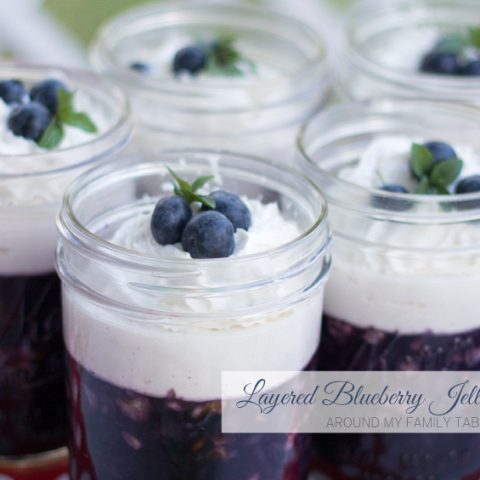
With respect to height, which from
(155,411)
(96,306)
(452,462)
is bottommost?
(452,462)

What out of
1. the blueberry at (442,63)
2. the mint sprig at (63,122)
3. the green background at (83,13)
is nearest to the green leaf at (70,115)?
the mint sprig at (63,122)

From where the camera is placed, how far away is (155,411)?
1.23 m

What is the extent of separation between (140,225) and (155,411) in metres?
0.26

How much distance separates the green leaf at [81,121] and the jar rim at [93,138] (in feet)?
0.07

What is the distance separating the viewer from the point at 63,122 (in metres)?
1.54

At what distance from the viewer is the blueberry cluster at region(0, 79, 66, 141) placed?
4.90 ft

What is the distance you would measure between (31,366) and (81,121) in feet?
1.31

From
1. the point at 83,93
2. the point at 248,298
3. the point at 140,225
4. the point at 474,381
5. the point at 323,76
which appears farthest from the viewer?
the point at 323,76

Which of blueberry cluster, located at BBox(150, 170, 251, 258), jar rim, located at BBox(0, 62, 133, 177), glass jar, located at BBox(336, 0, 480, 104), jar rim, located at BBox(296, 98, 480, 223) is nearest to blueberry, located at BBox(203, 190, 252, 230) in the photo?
blueberry cluster, located at BBox(150, 170, 251, 258)

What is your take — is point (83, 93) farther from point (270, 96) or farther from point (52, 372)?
point (52, 372)

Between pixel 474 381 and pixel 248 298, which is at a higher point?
pixel 248 298

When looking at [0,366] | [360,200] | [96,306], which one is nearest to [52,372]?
[0,366]

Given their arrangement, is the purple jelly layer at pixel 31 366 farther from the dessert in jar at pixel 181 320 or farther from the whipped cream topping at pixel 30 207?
the dessert in jar at pixel 181 320

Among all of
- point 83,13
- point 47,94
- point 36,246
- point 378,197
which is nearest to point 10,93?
point 47,94
